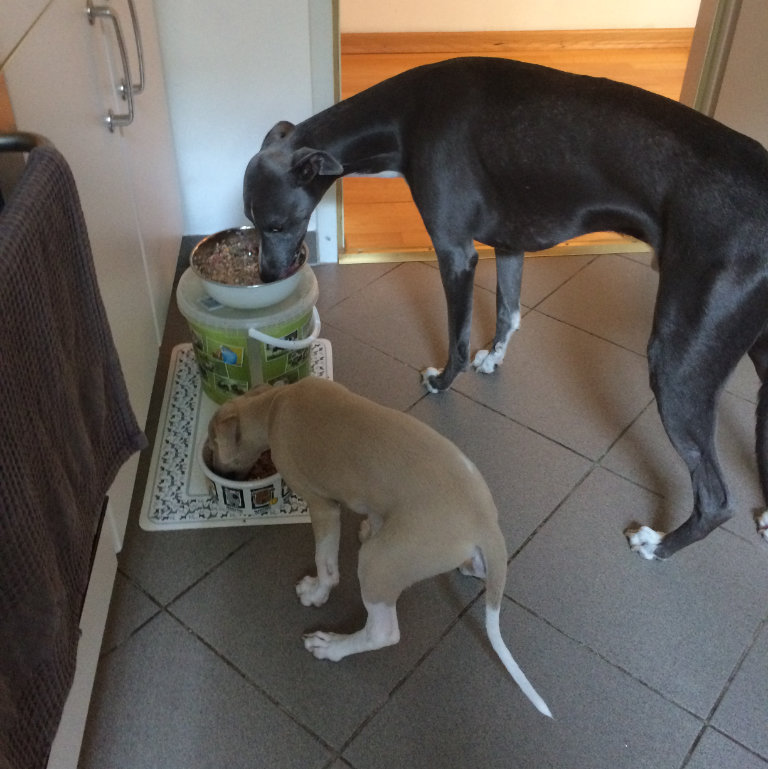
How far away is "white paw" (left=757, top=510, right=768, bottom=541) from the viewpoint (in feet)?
5.69

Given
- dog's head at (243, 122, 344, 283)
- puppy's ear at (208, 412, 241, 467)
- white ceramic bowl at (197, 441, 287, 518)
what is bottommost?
white ceramic bowl at (197, 441, 287, 518)

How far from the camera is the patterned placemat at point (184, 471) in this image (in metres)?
1.73

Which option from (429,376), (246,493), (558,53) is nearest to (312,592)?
(246,493)

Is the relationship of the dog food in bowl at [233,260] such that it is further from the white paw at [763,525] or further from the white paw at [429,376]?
the white paw at [763,525]

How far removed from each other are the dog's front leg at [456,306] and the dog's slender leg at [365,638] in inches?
32.2

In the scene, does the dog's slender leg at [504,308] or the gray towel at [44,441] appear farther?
the dog's slender leg at [504,308]

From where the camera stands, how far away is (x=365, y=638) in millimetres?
1395

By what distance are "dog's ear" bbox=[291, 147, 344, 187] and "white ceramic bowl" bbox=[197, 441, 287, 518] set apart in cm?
68

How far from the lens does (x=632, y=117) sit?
1.54 meters

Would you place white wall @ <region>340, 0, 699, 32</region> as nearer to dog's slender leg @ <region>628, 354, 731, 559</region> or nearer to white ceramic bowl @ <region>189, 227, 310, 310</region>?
white ceramic bowl @ <region>189, 227, 310, 310</region>

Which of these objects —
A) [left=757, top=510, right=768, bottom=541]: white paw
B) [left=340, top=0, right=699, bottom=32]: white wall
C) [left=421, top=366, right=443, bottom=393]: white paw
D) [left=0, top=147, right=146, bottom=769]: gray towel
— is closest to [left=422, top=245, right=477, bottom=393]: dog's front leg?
[left=421, top=366, right=443, bottom=393]: white paw

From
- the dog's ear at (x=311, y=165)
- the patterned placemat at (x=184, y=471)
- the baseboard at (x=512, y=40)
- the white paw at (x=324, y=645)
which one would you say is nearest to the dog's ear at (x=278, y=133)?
the dog's ear at (x=311, y=165)

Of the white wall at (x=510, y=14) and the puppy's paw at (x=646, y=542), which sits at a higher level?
the white wall at (x=510, y=14)

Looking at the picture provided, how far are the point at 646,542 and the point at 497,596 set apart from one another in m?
0.57
